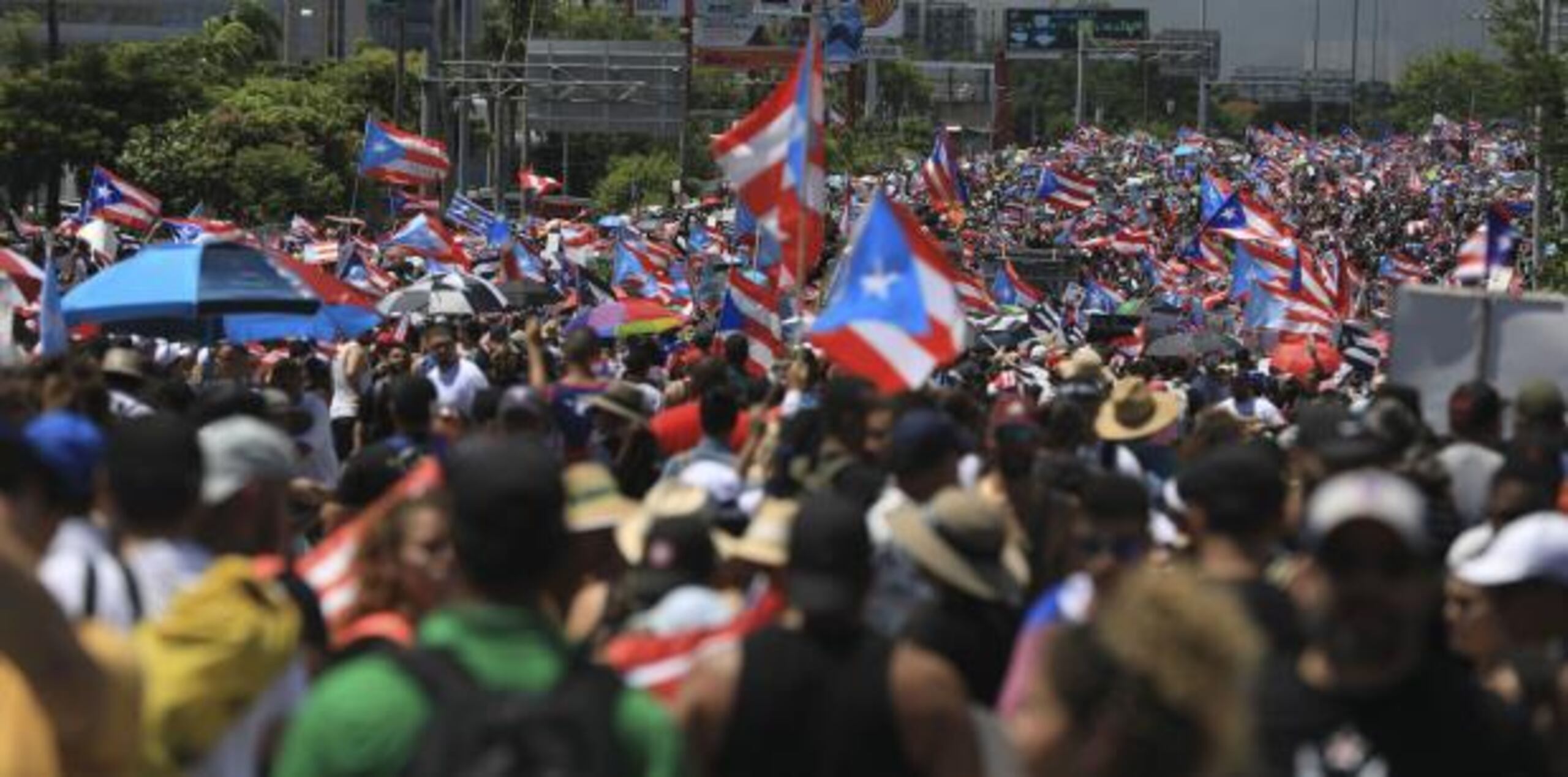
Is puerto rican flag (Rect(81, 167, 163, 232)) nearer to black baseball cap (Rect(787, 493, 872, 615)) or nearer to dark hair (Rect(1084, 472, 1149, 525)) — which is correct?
dark hair (Rect(1084, 472, 1149, 525))

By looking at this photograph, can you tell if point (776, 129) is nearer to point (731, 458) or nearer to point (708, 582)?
point (731, 458)

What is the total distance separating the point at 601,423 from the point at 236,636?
5.38 metres

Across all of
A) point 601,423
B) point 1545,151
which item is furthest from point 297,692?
point 1545,151

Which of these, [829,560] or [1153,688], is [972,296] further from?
[1153,688]

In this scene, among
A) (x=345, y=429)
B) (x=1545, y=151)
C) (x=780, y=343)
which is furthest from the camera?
(x=1545, y=151)

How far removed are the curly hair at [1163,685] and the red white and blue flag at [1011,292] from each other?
90.2 ft

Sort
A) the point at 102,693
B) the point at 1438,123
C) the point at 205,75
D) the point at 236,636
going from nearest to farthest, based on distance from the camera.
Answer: the point at 102,693, the point at 236,636, the point at 205,75, the point at 1438,123

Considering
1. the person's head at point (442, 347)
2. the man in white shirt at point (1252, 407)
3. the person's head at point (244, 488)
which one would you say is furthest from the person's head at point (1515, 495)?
the person's head at point (442, 347)

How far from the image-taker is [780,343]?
52.2 feet

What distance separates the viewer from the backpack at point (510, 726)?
3.61 meters

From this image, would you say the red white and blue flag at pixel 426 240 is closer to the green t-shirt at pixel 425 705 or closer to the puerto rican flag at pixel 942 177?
the puerto rican flag at pixel 942 177

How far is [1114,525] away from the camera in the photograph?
20.3 ft

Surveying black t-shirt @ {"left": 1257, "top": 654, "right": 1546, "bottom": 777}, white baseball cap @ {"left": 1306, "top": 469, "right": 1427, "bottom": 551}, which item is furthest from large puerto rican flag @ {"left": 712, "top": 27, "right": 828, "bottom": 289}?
black t-shirt @ {"left": 1257, "top": 654, "right": 1546, "bottom": 777}

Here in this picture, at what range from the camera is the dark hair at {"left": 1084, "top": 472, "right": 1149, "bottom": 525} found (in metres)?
6.19
